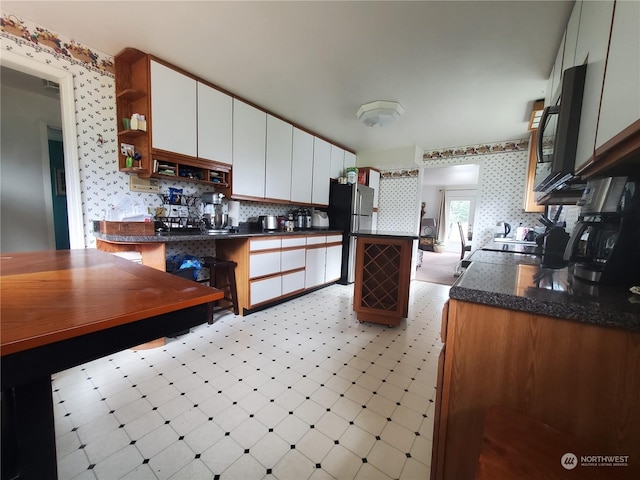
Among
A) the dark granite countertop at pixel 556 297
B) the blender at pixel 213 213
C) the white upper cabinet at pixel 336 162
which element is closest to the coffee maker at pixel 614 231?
the dark granite countertop at pixel 556 297

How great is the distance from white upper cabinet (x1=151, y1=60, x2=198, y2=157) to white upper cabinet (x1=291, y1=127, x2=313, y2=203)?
142 cm

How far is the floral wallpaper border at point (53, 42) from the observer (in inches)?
67.4

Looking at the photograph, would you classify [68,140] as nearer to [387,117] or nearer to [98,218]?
[98,218]

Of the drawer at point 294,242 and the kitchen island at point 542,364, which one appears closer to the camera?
the kitchen island at point 542,364

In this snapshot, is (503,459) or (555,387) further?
(555,387)

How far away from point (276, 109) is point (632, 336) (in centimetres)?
332

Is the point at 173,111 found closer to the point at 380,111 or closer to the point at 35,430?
the point at 380,111

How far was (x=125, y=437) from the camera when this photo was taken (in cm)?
123

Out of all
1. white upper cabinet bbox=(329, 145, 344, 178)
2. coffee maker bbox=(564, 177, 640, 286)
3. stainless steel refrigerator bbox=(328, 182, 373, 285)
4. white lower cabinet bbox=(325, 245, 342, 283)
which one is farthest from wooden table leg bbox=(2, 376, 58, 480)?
white upper cabinet bbox=(329, 145, 344, 178)

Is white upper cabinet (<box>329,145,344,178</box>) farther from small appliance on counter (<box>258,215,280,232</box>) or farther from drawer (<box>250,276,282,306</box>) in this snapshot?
drawer (<box>250,276,282,306</box>)

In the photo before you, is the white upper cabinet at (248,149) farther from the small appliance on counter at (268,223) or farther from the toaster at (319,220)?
the toaster at (319,220)

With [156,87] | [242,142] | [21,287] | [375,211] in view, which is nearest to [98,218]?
[156,87]

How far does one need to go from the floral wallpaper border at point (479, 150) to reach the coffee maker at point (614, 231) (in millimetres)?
3390

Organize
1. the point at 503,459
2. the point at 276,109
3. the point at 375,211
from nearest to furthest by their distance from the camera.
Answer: the point at 503,459 → the point at 276,109 → the point at 375,211
